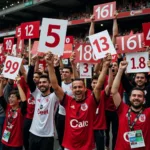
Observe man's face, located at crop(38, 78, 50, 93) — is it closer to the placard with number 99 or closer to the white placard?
the white placard

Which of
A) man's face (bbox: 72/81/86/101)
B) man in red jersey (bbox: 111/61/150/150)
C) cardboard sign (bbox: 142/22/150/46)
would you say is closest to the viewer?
man in red jersey (bbox: 111/61/150/150)

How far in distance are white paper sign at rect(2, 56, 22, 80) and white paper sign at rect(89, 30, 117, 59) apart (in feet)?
4.59

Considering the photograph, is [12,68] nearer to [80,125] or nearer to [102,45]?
[102,45]

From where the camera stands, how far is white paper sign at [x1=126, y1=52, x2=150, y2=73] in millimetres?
4637

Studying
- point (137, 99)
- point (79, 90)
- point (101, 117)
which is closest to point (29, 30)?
point (101, 117)

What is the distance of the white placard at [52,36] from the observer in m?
3.96

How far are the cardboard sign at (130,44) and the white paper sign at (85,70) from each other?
2.37 ft

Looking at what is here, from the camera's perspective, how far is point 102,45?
4344mm

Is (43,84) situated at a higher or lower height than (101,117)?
higher

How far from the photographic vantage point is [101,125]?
4484mm

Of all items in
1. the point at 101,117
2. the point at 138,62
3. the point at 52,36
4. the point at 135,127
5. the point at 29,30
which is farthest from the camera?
the point at 29,30

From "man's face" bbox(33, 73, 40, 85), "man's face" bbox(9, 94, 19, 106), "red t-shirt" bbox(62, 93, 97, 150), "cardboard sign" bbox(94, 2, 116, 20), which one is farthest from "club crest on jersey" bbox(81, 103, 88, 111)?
"cardboard sign" bbox(94, 2, 116, 20)

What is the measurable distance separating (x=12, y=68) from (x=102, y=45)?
5.44 feet

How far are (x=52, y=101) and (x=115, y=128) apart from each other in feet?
4.83
